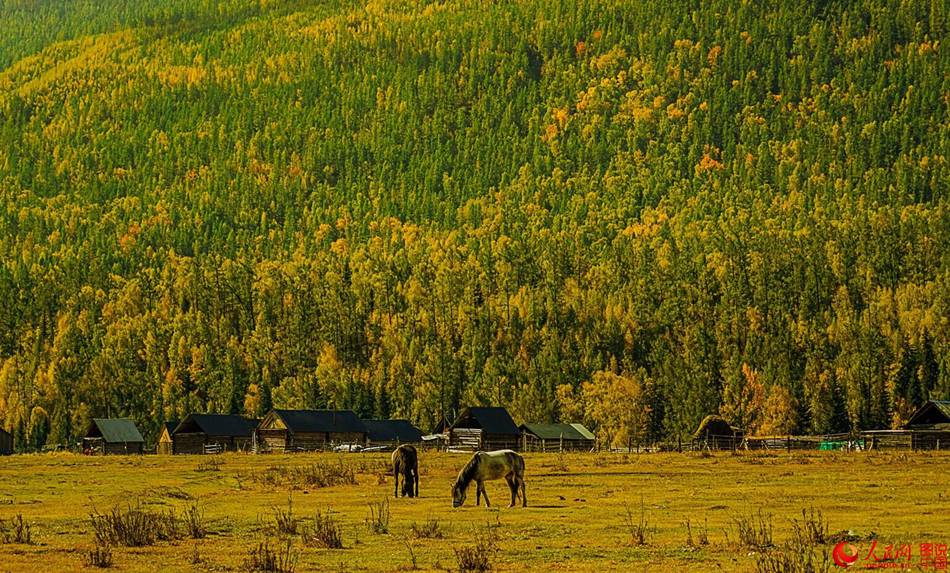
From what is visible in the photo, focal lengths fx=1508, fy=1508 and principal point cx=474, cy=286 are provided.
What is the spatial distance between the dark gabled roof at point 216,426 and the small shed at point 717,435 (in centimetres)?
4651

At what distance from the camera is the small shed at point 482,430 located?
466ft

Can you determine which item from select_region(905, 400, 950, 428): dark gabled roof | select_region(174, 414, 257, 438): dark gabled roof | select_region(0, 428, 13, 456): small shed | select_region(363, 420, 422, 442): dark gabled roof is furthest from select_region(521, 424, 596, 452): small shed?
select_region(0, 428, 13, 456): small shed

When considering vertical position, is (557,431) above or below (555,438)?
above

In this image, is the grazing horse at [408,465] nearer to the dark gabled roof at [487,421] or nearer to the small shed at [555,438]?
the dark gabled roof at [487,421]

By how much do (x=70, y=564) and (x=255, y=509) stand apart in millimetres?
16312

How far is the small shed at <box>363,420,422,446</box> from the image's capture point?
15762 centimetres

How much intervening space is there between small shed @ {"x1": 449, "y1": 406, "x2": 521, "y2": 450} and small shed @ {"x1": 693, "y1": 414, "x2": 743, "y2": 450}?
1807 cm

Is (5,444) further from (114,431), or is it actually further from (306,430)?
(306,430)

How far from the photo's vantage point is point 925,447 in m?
119

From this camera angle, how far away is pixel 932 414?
4734 inches

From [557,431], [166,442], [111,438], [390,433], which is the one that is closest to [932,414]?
[557,431]

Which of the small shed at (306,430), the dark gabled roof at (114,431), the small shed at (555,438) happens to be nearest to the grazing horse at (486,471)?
the small shed at (555,438)

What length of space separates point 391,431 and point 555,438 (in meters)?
20.3

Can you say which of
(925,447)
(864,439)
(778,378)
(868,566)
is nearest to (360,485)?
(868,566)
